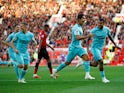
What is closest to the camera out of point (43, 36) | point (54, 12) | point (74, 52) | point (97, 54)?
point (97, 54)

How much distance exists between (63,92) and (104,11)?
2768 centimetres

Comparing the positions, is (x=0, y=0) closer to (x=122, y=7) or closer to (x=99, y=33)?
(x=122, y=7)

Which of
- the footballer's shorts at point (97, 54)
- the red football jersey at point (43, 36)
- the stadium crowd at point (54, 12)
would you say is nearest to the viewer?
the footballer's shorts at point (97, 54)

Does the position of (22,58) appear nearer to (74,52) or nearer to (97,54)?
(74,52)

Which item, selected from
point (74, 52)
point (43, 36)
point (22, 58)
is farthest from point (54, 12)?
point (22, 58)

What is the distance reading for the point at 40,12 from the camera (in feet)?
141

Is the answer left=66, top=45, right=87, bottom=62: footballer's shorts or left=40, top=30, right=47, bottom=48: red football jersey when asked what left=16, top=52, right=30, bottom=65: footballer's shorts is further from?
left=40, top=30, right=47, bottom=48: red football jersey

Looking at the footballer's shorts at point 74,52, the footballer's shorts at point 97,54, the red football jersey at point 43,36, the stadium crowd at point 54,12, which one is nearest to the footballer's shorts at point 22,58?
the footballer's shorts at point 74,52

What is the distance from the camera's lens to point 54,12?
1681 inches

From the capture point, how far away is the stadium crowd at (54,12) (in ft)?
125

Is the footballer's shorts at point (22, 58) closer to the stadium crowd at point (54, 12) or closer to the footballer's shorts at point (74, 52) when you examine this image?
the footballer's shorts at point (74, 52)

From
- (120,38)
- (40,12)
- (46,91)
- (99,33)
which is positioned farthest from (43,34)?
(40,12)

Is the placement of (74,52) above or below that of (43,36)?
above

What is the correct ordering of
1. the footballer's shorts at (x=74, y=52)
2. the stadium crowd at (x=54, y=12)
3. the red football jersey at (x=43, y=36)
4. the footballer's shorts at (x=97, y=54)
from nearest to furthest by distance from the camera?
1. the footballer's shorts at (x=97, y=54)
2. the footballer's shorts at (x=74, y=52)
3. the red football jersey at (x=43, y=36)
4. the stadium crowd at (x=54, y=12)
